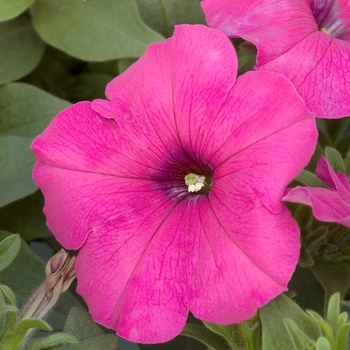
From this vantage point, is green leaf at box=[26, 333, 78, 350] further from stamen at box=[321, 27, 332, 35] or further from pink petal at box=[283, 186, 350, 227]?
stamen at box=[321, 27, 332, 35]

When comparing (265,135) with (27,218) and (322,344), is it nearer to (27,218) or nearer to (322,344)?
(322,344)

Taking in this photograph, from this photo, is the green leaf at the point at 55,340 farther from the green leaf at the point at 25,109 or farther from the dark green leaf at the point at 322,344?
the green leaf at the point at 25,109

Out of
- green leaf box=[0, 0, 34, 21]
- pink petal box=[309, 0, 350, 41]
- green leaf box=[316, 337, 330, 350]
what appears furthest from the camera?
green leaf box=[0, 0, 34, 21]

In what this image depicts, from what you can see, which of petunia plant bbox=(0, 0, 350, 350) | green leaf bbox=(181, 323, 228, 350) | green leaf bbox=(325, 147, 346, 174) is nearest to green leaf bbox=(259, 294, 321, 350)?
petunia plant bbox=(0, 0, 350, 350)

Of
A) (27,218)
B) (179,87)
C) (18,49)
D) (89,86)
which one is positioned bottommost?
(27,218)

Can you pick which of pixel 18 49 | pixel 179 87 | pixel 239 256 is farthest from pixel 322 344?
pixel 18 49

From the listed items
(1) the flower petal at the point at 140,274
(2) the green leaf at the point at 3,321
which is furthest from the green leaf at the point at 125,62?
(2) the green leaf at the point at 3,321

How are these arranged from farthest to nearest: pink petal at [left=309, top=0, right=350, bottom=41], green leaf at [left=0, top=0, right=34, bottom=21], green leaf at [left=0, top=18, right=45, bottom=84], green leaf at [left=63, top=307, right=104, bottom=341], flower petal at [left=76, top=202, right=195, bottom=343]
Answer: green leaf at [left=0, top=18, right=45, bottom=84] < green leaf at [left=0, top=0, right=34, bottom=21] < pink petal at [left=309, top=0, right=350, bottom=41] < green leaf at [left=63, top=307, right=104, bottom=341] < flower petal at [left=76, top=202, right=195, bottom=343]

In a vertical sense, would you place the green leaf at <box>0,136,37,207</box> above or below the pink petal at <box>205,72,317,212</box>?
below
